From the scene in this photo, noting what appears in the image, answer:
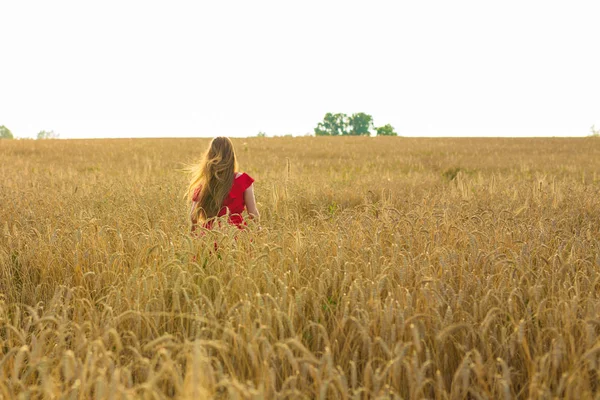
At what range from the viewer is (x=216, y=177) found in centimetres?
511

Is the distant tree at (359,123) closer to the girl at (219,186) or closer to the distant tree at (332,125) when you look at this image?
the distant tree at (332,125)

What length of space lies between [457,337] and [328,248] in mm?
1450

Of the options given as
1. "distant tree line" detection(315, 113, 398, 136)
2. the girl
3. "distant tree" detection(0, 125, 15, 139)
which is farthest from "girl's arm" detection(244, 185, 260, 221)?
"distant tree" detection(0, 125, 15, 139)

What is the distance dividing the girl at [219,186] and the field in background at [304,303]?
310 mm

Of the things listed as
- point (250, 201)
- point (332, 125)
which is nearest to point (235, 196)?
point (250, 201)

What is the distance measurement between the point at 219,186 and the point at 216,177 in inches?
3.7

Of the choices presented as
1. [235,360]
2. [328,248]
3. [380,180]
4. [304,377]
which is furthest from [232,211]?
[380,180]

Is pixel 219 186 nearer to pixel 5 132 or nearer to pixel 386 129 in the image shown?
pixel 386 129

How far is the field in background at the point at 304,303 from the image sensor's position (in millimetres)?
2082

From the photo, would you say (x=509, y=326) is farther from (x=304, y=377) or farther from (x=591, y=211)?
(x=591, y=211)

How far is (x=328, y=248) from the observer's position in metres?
3.98

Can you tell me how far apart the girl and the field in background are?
31 cm

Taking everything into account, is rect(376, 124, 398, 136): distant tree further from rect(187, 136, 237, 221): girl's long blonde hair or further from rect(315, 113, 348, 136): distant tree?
rect(187, 136, 237, 221): girl's long blonde hair

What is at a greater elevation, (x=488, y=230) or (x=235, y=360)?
(x=488, y=230)
